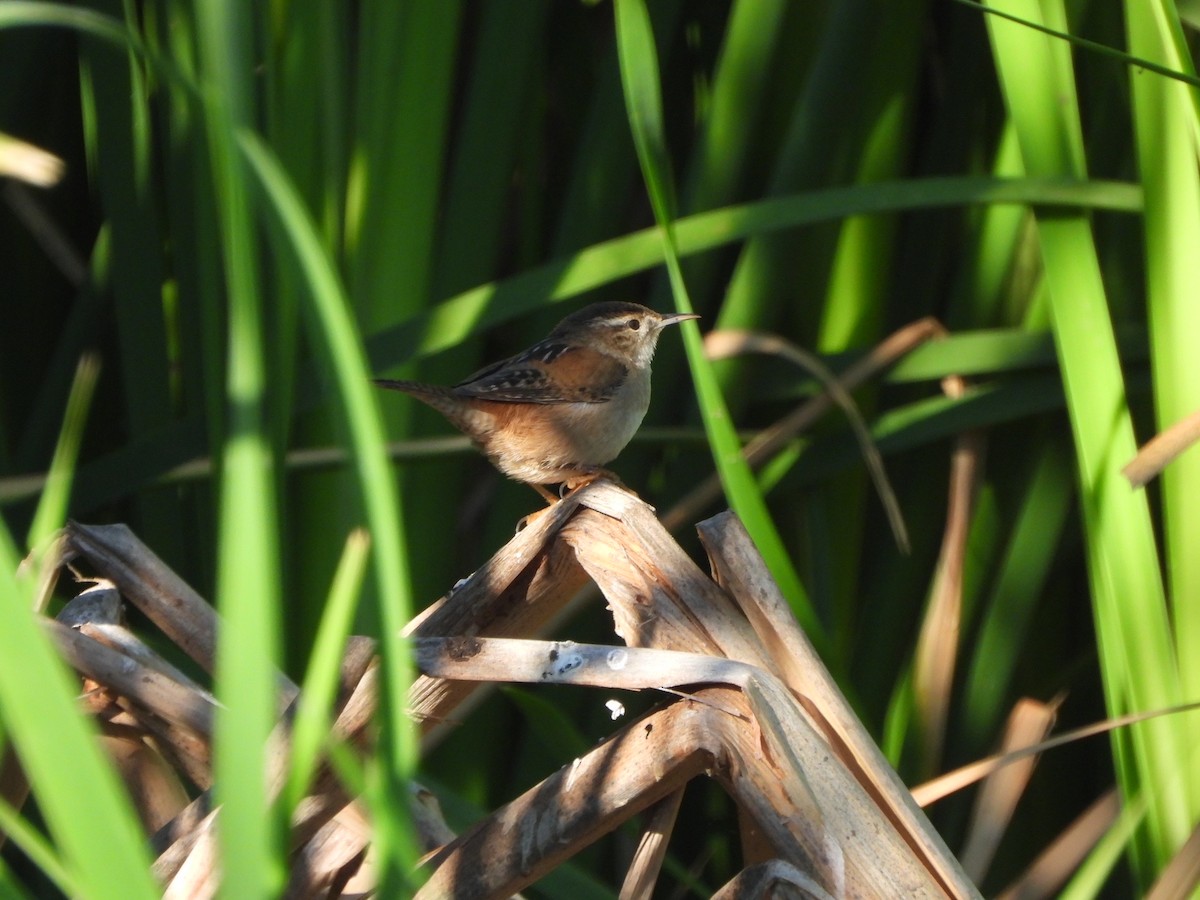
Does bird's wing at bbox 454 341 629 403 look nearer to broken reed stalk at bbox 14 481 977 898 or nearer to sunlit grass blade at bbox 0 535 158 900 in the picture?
broken reed stalk at bbox 14 481 977 898

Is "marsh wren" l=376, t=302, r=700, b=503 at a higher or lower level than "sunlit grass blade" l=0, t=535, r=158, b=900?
lower

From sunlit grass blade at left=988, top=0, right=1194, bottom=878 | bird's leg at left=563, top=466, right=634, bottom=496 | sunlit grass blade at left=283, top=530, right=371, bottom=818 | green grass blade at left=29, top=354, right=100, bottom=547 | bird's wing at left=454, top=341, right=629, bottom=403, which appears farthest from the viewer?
bird's wing at left=454, top=341, right=629, bottom=403

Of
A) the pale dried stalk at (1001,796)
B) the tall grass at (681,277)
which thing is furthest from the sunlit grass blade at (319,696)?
the pale dried stalk at (1001,796)

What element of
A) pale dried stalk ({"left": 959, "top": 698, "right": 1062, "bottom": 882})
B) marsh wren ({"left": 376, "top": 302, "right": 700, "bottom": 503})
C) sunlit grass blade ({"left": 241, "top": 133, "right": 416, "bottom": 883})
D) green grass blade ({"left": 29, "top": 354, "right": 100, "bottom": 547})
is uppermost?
sunlit grass blade ({"left": 241, "top": 133, "right": 416, "bottom": 883})

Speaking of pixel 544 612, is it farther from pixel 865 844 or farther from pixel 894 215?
pixel 894 215

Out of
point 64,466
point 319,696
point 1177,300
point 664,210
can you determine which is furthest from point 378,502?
point 1177,300

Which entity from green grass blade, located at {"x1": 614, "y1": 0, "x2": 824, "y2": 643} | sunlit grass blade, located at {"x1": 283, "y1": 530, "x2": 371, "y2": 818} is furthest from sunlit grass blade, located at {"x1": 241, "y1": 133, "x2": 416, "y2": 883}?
green grass blade, located at {"x1": 614, "y1": 0, "x2": 824, "y2": 643}

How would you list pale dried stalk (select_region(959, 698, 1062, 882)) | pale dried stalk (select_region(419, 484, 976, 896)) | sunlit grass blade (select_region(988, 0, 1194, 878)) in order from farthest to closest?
1. pale dried stalk (select_region(959, 698, 1062, 882))
2. sunlit grass blade (select_region(988, 0, 1194, 878))
3. pale dried stalk (select_region(419, 484, 976, 896))

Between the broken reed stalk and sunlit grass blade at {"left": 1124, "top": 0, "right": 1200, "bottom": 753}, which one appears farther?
sunlit grass blade at {"left": 1124, "top": 0, "right": 1200, "bottom": 753}
